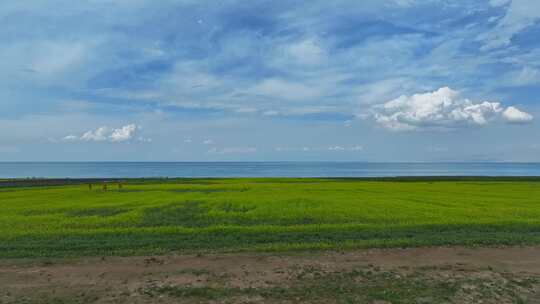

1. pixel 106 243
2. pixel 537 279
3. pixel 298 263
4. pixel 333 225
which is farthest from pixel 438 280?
pixel 106 243

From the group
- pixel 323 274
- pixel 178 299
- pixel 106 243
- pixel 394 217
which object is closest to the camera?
pixel 178 299

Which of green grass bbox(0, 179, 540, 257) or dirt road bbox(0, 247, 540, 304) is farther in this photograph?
green grass bbox(0, 179, 540, 257)

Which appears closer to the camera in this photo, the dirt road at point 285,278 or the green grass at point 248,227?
the dirt road at point 285,278

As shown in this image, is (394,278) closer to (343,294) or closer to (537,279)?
(343,294)

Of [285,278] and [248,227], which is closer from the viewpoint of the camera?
[285,278]

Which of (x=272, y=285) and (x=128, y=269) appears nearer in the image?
(x=272, y=285)

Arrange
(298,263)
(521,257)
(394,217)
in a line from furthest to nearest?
(394,217) < (521,257) < (298,263)

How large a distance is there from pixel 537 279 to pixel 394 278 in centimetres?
399

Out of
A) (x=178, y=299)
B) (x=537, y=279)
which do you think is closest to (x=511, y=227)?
(x=537, y=279)

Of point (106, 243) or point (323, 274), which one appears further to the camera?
point (106, 243)

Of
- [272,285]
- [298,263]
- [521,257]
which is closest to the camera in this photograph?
[272,285]

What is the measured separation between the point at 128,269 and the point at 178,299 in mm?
3044

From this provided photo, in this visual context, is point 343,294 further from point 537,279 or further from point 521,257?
point 521,257

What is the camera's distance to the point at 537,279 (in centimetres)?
962
